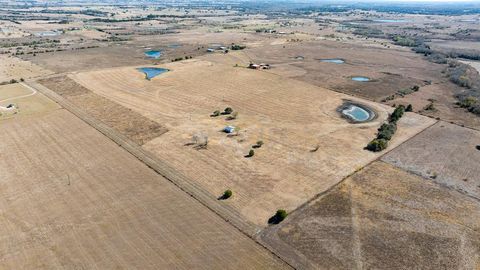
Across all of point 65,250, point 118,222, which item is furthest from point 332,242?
point 65,250

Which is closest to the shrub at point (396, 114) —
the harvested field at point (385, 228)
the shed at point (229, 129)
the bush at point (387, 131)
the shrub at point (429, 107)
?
the bush at point (387, 131)

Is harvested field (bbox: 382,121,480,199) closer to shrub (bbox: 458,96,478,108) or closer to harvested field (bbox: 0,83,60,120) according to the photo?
shrub (bbox: 458,96,478,108)

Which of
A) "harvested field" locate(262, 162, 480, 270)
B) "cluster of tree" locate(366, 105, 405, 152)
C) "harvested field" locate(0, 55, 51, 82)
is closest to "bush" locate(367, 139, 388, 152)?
"cluster of tree" locate(366, 105, 405, 152)

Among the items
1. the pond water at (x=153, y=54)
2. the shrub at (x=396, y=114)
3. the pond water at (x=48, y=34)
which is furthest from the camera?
the pond water at (x=48, y=34)

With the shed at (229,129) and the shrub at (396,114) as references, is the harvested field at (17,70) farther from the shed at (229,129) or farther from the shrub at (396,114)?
the shrub at (396,114)

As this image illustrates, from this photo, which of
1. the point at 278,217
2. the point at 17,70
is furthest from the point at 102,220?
the point at 17,70
